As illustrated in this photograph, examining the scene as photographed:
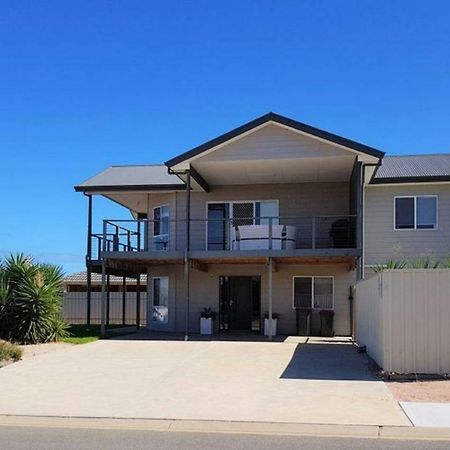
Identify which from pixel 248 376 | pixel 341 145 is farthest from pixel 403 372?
pixel 341 145

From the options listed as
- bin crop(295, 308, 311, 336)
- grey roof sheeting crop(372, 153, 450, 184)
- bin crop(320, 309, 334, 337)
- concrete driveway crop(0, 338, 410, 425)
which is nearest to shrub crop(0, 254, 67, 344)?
concrete driveway crop(0, 338, 410, 425)

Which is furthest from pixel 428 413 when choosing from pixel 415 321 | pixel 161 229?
pixel 161 229

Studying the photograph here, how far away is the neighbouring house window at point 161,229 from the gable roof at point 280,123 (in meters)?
4.10

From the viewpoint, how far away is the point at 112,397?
10438mm

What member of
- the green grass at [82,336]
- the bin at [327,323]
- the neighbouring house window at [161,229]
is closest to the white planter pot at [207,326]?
the neighbouring house window at [161,229]

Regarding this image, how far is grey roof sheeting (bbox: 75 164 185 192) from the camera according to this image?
2395 cm

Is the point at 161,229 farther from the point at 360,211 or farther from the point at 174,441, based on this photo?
the point at 174,441

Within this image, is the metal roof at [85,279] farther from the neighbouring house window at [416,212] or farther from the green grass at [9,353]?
the green grass at [9,353]

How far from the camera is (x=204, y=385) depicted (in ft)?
37.9

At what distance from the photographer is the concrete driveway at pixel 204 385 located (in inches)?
360

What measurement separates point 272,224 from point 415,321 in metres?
10.5

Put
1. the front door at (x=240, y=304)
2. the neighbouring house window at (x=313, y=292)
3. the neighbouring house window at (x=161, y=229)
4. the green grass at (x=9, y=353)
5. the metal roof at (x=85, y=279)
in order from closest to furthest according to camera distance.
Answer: the green grass at (x=9, y=353), the neighbouring house window at (x=313, y=292), the front door at (x=240, y=304), the neighbouring house window at (x=161, y=229), the metal roof at (x=85, y=279)

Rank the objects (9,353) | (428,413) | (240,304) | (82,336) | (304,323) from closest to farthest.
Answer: (428,413) → (9,353) → (82,336) → (304,323) → (240,304)

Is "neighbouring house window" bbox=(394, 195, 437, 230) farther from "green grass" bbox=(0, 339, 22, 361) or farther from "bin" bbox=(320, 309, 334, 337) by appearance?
"green grass" bbox=(0, 339, 22, 361)
